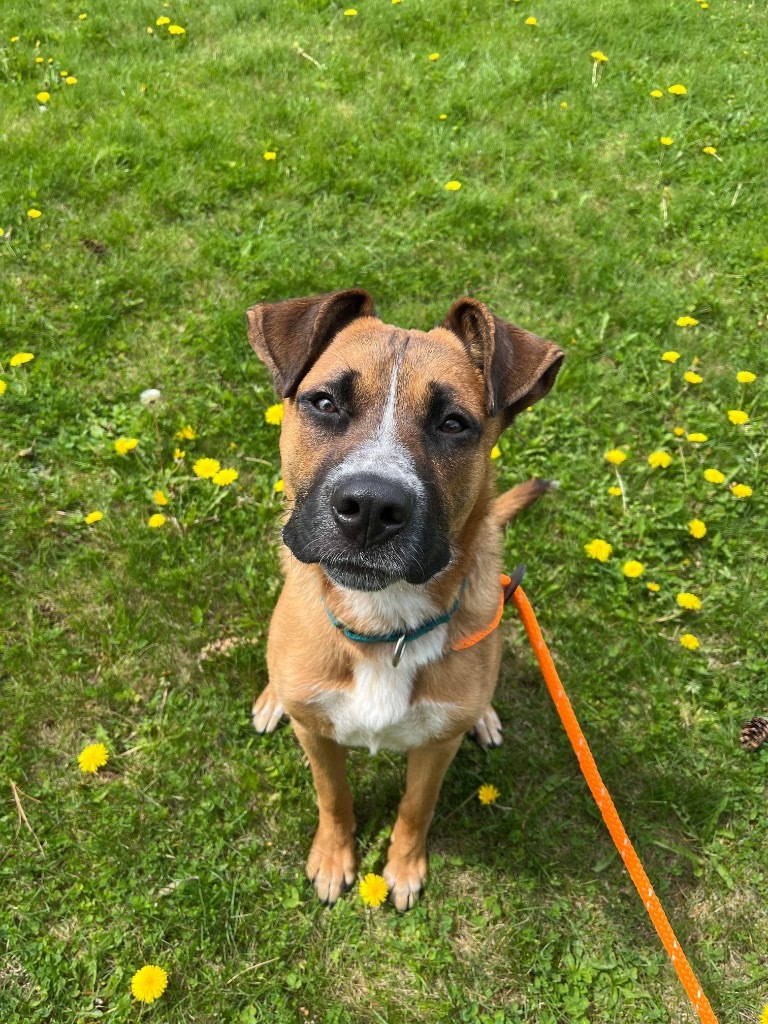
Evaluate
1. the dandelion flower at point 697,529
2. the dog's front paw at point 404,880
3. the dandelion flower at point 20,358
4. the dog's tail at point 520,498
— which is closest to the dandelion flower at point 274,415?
the dog's tail at point 520,498

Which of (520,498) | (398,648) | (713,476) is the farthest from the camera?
(713,476)

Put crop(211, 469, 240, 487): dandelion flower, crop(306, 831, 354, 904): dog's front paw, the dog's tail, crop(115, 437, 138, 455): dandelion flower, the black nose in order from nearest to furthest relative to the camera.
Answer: the black nose, crop(306, 831, 354, 904): dog's front paw, the dog's tail, crop(211, 469, 240, 487): dandelion flower, crop(115, 437, 138, 455): dandelion flower

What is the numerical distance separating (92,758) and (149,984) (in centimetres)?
98

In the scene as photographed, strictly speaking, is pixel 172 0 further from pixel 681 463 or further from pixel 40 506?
pixel 681 463

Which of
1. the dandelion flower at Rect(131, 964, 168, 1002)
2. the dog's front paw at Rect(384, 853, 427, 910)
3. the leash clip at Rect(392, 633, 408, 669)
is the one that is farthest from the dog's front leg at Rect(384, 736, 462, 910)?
the dandelion flower at Rect(131, 964, 168, 1002)

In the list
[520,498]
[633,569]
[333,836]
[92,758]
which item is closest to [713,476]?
[633,569]

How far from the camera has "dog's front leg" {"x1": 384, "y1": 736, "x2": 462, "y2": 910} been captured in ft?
9.45

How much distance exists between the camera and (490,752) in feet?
11.8

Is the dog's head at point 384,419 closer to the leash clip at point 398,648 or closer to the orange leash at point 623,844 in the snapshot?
the leash clip at point 398,648

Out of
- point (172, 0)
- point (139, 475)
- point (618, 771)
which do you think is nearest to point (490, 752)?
point (618, 771)

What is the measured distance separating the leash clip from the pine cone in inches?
86.6

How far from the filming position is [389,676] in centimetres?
257

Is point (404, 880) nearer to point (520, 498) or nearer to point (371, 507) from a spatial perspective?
point (520, 498)

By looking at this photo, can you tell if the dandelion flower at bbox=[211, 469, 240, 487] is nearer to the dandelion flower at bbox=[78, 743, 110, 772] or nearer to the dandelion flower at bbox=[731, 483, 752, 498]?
the dandelion flower at bbox=[78, 743, 110, 772]
